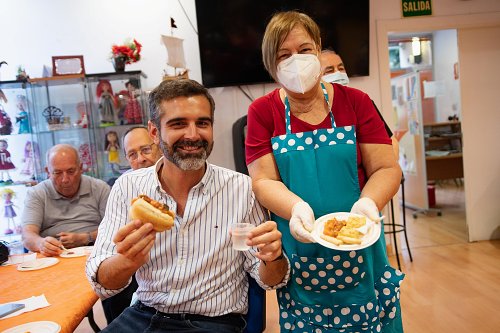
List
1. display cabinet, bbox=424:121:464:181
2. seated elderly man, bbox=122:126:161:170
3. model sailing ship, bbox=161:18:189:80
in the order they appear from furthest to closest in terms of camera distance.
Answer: display cabinet, bbox=424:121:464:181
model sailing ship, bbox=161:18:189:80
seated elderly man, bbox=122:126:161:170

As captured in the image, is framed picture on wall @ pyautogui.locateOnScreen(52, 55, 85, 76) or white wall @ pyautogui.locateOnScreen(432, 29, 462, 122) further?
white wall @ pyautogui.locateOnScreen(432, 29, 462, 122)

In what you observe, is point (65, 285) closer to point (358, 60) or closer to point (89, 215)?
point (89, 215)

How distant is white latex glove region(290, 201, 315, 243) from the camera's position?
4.48 feet

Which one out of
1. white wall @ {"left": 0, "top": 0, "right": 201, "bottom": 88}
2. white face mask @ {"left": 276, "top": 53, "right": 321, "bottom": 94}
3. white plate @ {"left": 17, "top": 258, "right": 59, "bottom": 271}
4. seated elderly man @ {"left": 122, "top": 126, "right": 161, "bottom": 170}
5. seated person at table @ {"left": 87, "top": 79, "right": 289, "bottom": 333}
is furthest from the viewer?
white wall @ {"left": 0, "top": 0, "right": 201, "bottom": 88}

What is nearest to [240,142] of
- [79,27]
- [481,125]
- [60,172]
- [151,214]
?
[60,172]

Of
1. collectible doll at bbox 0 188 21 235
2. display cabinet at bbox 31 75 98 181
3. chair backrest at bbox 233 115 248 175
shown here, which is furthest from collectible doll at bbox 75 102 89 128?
chair backrest at bbox 233 115 248 175

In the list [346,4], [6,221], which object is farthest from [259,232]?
[6,221]

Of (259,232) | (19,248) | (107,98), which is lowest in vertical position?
(19,248)

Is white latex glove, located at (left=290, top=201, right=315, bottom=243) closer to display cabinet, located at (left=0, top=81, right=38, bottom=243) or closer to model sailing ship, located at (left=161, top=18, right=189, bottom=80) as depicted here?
model sailing ship, located at (left=161, top=18, right=189, bottom=80)

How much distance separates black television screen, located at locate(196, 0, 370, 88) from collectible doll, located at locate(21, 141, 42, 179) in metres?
2.02

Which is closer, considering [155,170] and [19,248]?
[155,170]

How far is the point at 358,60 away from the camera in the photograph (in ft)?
15.6

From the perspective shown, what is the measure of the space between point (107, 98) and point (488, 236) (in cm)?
498

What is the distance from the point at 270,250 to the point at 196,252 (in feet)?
1.46
